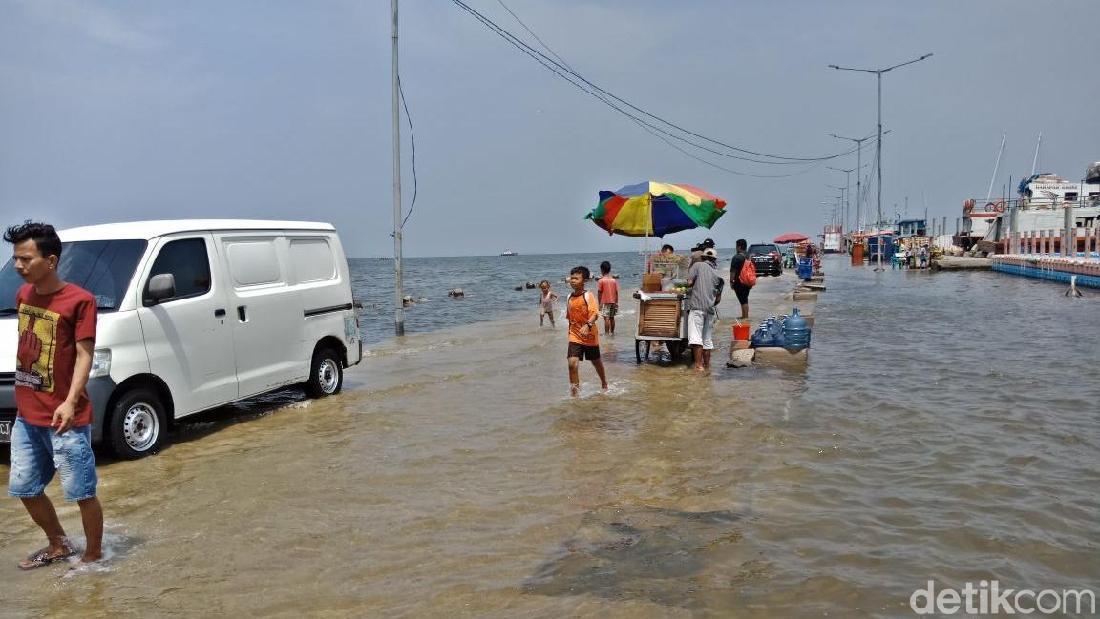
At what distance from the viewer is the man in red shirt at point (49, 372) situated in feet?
14.1

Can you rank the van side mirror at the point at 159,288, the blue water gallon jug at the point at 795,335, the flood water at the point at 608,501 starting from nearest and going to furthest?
the flood water at the point at 608,501, the van side mirror at the point at 159,288, the blue water gallon jug at the point at 795,335

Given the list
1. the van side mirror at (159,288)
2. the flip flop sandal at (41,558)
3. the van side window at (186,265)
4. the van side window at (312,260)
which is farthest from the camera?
the van side window at (312,260)

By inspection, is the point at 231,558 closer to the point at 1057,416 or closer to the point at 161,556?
the point at 161,556

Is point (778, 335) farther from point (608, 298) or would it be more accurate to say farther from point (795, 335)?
point (608, 298)

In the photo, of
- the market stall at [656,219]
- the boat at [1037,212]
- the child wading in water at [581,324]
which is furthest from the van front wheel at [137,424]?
the boat at [1037,212]

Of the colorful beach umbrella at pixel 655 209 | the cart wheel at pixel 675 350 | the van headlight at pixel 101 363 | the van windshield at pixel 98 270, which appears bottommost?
the cart wheel at pixel 675 350

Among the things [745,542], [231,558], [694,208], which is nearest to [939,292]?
[694,208]

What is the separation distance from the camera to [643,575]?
4285mm

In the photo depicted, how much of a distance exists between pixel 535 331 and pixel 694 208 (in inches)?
295

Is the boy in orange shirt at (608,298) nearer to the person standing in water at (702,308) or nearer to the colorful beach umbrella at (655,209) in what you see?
the colorful beach umbrella at (655,209)

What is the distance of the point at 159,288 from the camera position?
275 inches

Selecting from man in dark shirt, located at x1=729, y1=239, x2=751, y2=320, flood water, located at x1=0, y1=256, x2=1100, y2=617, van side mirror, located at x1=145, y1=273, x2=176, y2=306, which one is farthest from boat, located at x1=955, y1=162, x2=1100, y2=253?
van side mirror, located at x1=145, y1=273, x2=176, y2=306

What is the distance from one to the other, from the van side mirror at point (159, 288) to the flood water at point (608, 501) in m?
1.55

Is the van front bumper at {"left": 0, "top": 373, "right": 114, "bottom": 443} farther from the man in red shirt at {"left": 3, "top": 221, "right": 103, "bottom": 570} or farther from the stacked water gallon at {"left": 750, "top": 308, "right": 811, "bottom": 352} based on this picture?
the stacked water gallon at {"left": 750, "top": 308, "right": 811, "bottom": 352}
